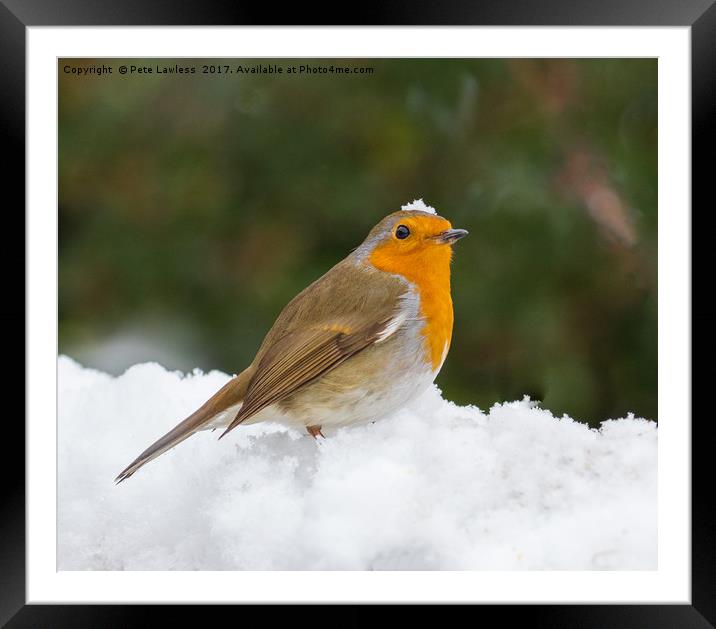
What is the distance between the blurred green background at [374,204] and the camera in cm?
330

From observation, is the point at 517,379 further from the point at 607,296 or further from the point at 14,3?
the point at 14,3

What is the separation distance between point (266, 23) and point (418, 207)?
85 centimetres

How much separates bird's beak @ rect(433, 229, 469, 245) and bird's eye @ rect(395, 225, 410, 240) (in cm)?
10

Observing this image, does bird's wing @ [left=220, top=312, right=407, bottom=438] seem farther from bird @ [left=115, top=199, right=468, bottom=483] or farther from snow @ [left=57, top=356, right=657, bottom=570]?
snow @ [left=57, top=356, right=657, bottom=570]

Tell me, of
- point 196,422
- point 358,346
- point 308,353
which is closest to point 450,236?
point 358,346

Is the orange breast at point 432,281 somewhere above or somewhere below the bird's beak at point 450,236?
below

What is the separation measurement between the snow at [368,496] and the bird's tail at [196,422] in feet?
0.19

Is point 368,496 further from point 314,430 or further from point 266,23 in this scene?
point 266,23

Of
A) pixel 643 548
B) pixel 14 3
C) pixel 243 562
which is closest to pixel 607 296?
Answer: pixel 643 548

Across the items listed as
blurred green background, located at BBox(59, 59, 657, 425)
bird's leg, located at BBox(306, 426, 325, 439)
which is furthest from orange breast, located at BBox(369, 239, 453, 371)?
bird's leg, located at BBox(306, 426, 325, 439)

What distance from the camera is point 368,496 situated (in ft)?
10.2

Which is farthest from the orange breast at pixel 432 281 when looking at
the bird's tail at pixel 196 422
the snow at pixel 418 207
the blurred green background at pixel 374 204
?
the bird's tail at pixel 196 422

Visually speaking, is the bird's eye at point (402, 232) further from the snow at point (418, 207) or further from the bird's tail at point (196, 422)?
the bird's tail at point (196, 422)

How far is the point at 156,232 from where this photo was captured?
378cm
